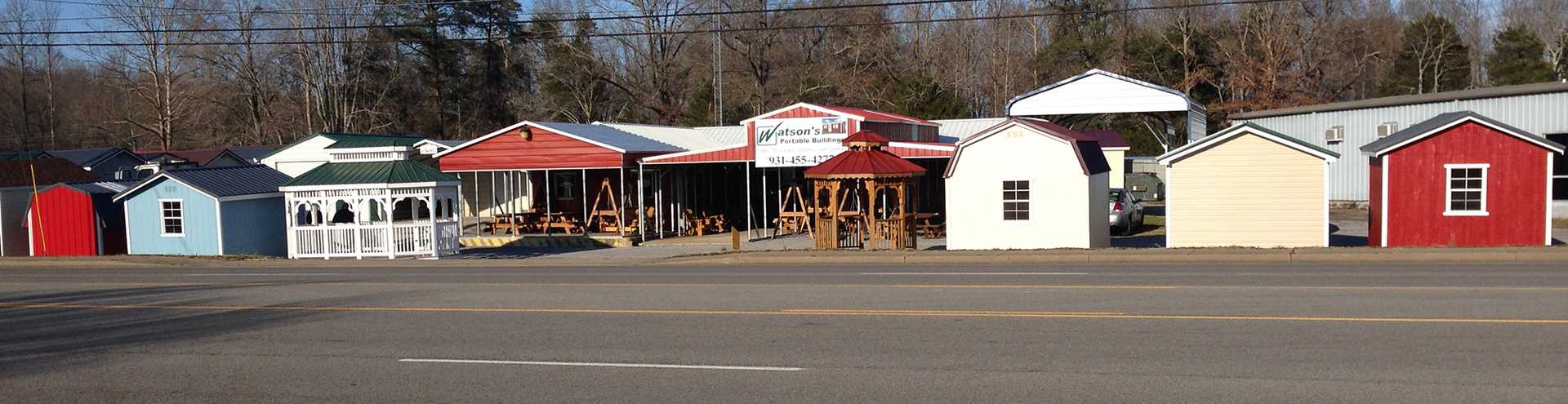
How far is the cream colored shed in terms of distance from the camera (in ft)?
81.3

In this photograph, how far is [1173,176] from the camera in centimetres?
2575

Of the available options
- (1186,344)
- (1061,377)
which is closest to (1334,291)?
(1186,344)

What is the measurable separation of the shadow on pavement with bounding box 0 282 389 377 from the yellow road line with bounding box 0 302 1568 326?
19 cm

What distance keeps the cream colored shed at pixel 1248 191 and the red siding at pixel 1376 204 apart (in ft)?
3.38

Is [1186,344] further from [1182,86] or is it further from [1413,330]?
[1182,86]

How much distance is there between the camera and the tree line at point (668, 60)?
208 ft

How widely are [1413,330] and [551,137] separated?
27.3 metres

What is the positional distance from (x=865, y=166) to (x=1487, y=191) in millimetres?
12085

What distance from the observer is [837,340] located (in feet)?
39.6

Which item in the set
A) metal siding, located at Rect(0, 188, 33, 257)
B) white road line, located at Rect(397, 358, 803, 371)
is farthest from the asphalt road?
metal siding, located at Rect(0, 188, 33, 257)

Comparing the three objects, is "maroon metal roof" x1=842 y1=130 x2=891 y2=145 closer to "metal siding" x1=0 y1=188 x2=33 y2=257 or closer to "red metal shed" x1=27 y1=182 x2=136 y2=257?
"red metal shed" x1=27 y1=182 x2=136 y2=257

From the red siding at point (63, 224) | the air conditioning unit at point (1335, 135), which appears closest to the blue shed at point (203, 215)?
the red siding at point (63, 224)

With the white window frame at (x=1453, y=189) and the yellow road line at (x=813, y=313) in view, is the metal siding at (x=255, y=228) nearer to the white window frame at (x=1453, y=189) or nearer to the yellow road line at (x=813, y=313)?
the yellow road line at (x=813, y=313)

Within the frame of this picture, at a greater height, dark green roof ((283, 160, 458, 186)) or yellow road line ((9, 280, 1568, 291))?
dark green roof ((283, 160, 458, 186))
